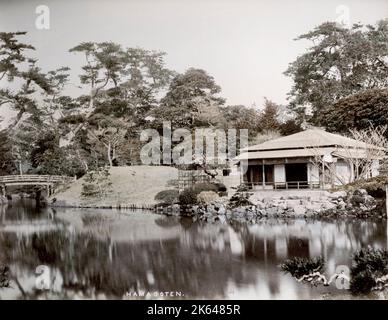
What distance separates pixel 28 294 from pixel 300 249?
3823 millimetres

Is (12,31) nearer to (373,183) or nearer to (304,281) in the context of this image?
(304,281)

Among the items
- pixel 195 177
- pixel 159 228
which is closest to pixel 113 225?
pixel 159 228

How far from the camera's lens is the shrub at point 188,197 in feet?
28.5

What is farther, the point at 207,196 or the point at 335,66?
the point at 207,196

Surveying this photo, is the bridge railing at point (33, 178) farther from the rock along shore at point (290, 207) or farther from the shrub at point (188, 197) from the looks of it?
the shrub at point (188, 197)

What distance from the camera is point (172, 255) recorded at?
6.15 m

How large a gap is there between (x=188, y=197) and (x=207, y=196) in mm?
411

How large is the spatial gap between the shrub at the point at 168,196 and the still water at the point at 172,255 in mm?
1005

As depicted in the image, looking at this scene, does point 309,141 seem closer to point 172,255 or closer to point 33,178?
point 172,255

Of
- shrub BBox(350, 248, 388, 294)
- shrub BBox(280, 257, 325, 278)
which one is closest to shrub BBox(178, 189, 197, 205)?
shrub BBox(280, 257, 325, 278)

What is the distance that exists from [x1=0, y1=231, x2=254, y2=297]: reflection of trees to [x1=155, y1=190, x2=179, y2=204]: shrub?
1936 mm

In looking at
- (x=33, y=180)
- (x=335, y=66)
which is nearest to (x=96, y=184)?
(x=33, y=180)

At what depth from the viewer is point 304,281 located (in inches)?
210

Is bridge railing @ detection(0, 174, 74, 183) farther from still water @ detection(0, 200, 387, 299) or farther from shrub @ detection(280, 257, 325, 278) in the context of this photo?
shrub @ detection(280, 257, 325, 278)
